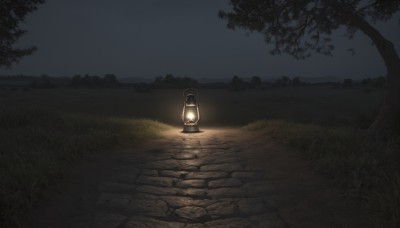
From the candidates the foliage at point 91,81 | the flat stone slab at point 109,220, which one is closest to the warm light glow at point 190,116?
the flat stone slab at point 109,220

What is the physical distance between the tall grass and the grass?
4162 millimetres

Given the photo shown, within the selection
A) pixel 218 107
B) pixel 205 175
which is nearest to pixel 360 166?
pixel 205 175

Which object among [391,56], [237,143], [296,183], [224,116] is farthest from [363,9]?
[224,116]

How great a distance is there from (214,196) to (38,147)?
3800 mm

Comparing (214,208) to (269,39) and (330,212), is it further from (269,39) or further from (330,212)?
(269,39)

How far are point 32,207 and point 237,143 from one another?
20.2 feet

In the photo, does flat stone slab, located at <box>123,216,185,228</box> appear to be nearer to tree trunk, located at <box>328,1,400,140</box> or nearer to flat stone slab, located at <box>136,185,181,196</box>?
flat stone slab, located at <box>136,185,181,196</box>

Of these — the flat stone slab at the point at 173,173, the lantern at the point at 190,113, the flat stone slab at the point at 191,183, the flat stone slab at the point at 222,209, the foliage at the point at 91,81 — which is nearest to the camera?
the flat stone slab at the point at 222,209

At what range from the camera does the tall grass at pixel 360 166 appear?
13.3 feet

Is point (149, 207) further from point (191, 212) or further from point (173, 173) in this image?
point (173, 173)

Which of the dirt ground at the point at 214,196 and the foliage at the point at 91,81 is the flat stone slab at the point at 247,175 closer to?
the dirt ground at the point at 214,196

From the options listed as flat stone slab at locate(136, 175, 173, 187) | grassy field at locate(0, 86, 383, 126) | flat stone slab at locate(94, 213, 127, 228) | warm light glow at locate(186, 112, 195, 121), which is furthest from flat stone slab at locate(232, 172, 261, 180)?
grassy field at locate(0, 86, 383, 126)

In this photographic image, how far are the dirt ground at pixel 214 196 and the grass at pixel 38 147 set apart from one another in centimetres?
22

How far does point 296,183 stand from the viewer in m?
5.66
